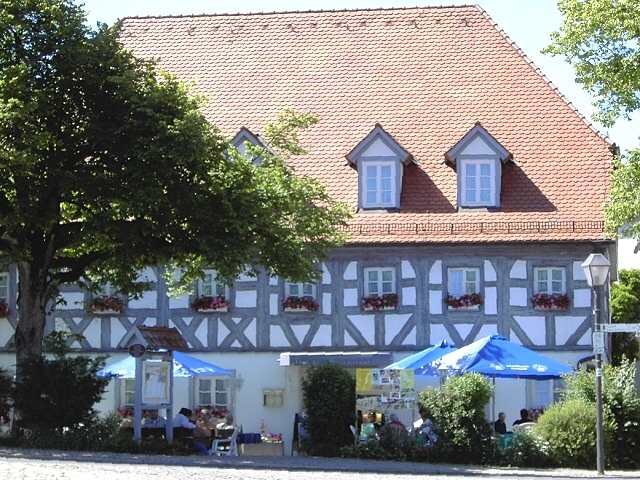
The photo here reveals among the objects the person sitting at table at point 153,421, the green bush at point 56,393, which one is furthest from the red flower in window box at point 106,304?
the green bush at point 56,393

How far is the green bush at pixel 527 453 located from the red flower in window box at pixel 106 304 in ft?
43.5

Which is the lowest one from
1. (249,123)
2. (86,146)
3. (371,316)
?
(371,316)

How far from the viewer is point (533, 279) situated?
3484 cm

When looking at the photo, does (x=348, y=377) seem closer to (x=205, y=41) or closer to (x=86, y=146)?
(x=86, y=146)

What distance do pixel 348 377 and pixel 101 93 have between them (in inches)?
307

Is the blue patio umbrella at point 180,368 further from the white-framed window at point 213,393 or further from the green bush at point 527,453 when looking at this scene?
the green bush at point 527,453

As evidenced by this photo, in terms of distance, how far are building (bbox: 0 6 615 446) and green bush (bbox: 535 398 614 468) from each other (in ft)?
31.6

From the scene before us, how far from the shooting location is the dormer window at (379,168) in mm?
36000

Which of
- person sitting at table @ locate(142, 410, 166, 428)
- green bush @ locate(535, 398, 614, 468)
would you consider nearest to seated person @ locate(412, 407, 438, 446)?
green bush @ locate(535, 398, 614, 468)

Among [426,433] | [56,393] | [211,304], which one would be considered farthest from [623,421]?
[211,304]

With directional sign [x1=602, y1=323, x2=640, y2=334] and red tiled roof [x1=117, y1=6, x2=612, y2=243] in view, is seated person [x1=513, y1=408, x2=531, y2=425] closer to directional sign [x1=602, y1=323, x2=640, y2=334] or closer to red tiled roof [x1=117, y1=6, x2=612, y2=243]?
red tiled roof [x1=117, y1=6, x2=612, y2=243]

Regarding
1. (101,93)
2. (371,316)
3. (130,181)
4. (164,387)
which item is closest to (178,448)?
(164,387)

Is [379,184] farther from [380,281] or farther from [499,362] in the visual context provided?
[499,362]

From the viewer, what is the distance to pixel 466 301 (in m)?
34.7
